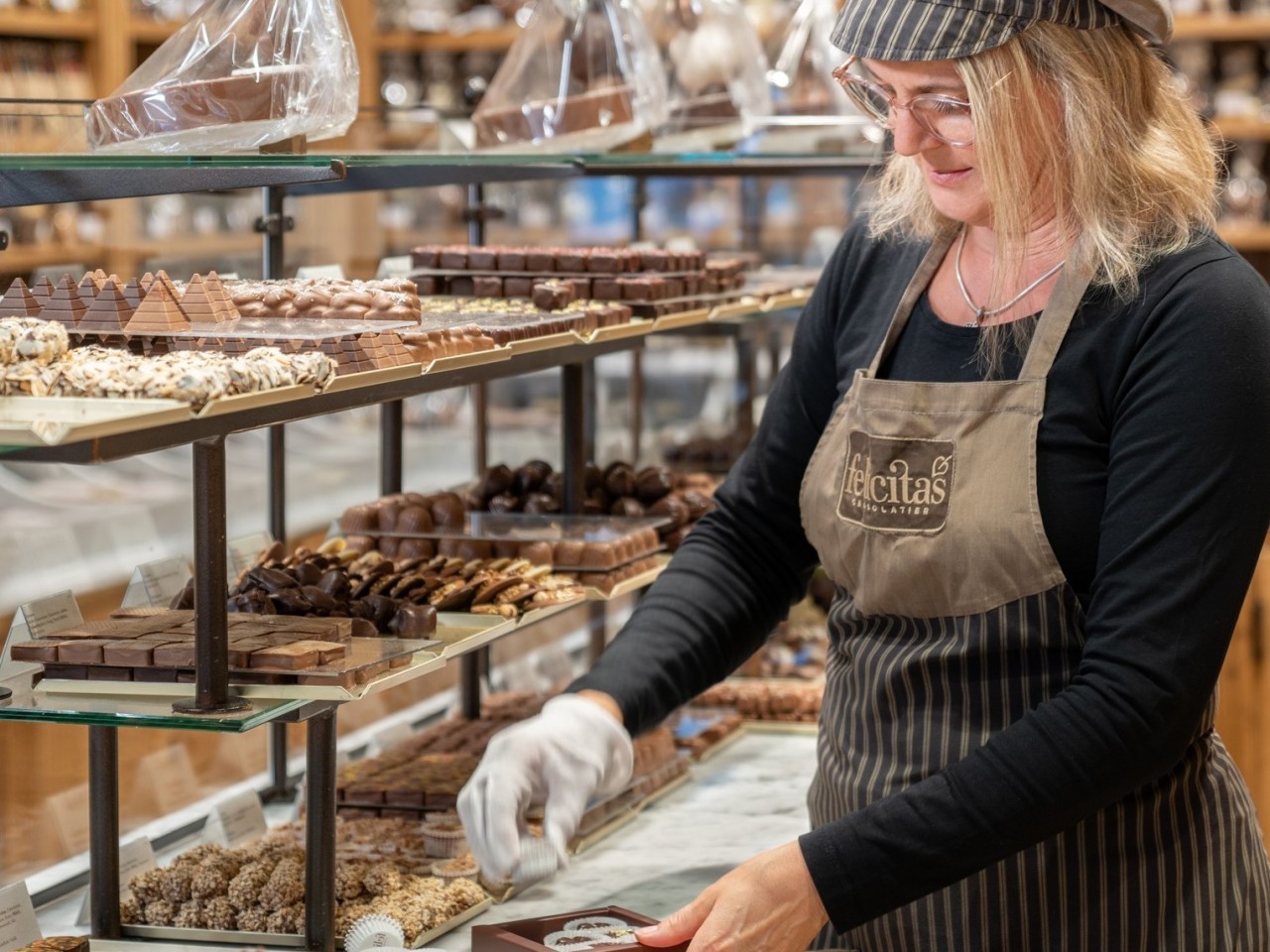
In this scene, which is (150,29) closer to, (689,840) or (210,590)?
(689,840)

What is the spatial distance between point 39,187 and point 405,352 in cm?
41

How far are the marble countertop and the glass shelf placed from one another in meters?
0.50

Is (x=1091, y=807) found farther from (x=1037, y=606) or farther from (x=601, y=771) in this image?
(x=601, y=771)

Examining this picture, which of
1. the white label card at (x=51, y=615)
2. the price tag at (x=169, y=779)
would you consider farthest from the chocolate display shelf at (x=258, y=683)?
the price tag at (x=169, y=779)

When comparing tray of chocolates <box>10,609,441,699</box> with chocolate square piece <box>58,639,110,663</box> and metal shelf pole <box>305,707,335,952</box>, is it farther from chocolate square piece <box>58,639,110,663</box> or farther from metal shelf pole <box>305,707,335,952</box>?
metal shelf pole <box>305,707,335,952</box>

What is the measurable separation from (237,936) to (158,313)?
2.46 feet

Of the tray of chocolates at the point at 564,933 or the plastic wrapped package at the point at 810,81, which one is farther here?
the plastic wrapped package at the point at 810,81

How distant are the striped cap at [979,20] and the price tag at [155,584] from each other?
1149 millimetres

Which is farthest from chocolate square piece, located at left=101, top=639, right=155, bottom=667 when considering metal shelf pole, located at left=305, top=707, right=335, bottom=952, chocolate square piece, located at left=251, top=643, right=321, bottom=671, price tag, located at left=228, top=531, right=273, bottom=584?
price tag, located at left=228, top=531, right=273, bottom=584

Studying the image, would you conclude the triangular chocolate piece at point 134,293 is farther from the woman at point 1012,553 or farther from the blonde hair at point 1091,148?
the blonde hair at point 1091,148

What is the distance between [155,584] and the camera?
2.17 meters

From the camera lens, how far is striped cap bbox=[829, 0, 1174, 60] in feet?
4.80

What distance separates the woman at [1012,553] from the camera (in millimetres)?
1393

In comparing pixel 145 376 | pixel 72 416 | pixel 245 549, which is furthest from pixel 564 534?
pixel 72 416
